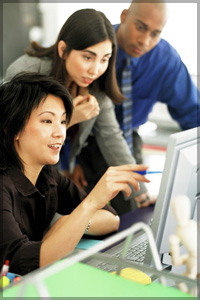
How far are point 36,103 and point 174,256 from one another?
25.5 inches

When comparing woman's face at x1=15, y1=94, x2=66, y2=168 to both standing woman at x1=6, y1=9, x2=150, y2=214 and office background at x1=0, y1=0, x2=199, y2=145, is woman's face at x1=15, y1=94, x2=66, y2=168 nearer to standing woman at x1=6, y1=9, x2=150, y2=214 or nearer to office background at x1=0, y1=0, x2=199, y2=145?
standing woman at x1=6, y1=9, x2=150, y2=214

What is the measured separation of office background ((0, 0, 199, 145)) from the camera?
310cm

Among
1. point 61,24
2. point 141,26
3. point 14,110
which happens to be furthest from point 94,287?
point 61,24

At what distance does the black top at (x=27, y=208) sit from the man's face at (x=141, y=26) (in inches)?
36.4

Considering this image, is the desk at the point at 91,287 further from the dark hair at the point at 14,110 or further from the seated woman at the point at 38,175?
the dark hair at the point at 14,110

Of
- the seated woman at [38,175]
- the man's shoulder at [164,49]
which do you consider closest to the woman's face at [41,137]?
the seated woman at [38,175]

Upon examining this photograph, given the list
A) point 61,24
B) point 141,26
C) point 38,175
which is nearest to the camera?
point 38,175

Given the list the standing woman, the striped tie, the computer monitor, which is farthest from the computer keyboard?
the striped tie

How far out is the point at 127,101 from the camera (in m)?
2.34

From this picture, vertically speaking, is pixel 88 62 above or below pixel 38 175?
above

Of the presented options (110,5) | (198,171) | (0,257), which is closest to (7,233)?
(0,257)

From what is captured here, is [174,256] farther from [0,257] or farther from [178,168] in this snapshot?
[0,257]

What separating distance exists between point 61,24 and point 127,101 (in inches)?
65.0

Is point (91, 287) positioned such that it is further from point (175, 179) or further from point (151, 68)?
point (151, 68)
